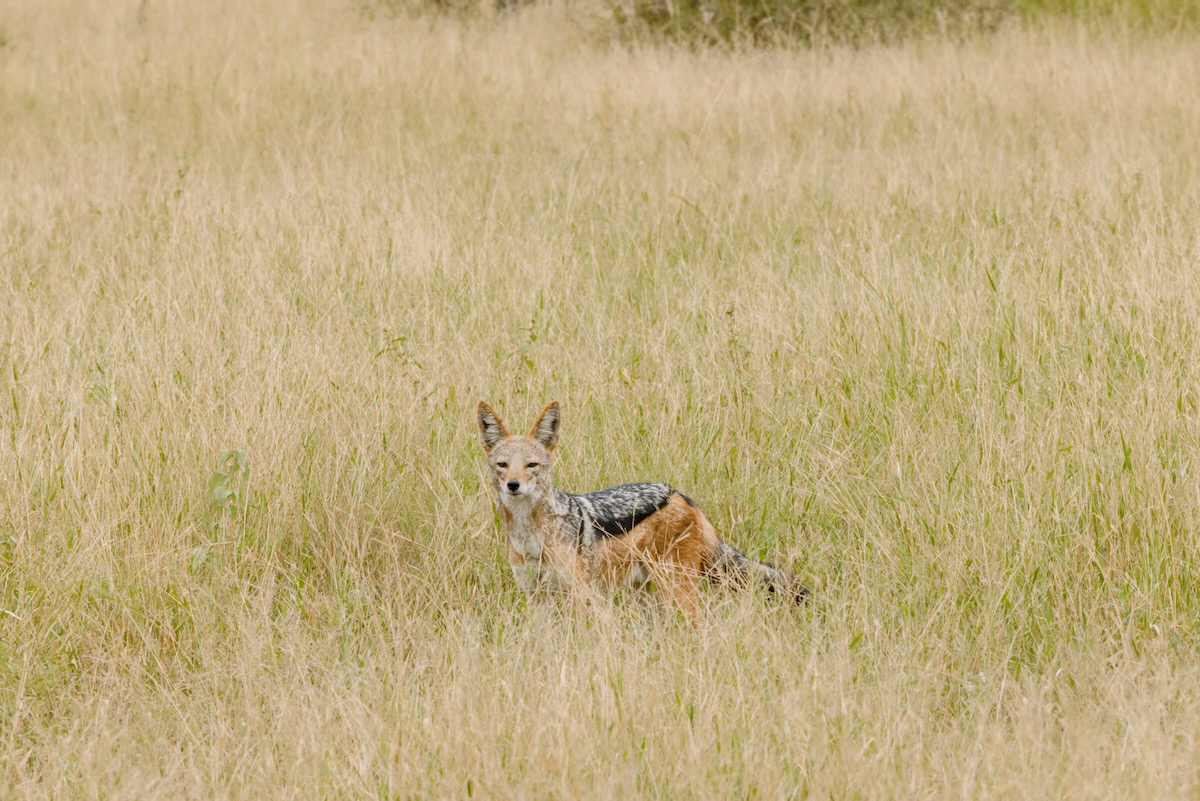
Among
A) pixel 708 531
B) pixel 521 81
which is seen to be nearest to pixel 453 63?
pixel 521 81

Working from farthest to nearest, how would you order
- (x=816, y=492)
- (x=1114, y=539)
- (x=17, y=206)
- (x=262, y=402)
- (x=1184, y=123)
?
(x=1184, y=123), (x=17, y=206), (x=262, y=402), (x=816, y=492), (x=1114, y=539)

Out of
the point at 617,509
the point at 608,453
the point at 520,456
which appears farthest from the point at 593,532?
the point at 608,453

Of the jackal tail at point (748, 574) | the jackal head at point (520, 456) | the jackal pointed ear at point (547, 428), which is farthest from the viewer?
the jackal pointed ear at point (547, 428)

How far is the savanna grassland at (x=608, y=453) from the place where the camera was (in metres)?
3.11

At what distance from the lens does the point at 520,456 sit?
4086 millimetres

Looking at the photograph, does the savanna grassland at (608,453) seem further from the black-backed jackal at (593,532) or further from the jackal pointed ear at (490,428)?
the jackal pointed ear at (490,428)

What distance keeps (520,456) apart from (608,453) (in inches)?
31.6

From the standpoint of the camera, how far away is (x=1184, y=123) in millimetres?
8664

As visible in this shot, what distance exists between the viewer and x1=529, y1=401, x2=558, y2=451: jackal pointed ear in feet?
13.7

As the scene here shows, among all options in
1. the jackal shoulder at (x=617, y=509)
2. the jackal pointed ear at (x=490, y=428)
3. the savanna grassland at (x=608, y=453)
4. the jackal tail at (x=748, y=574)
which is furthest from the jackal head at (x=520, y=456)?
the jackal tail at (x=748, y=574)

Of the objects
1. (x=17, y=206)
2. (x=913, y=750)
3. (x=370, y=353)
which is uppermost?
(x=17, y=206)

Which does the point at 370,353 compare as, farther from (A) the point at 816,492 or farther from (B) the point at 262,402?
(A) the point at 816,492

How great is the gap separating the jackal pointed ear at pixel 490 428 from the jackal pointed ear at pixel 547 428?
10 cm

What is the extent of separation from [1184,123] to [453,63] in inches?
215
